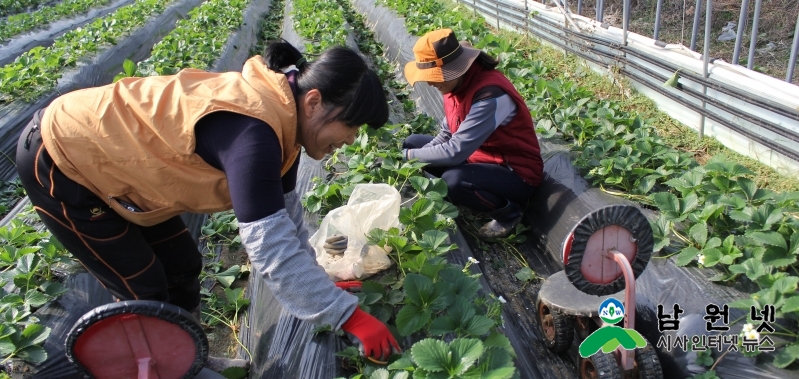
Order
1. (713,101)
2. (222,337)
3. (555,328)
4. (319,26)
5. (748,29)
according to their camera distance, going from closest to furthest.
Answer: (555,328) → (222,337) → (713,101) → (319,26) → (748,29)

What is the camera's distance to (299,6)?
820 cm

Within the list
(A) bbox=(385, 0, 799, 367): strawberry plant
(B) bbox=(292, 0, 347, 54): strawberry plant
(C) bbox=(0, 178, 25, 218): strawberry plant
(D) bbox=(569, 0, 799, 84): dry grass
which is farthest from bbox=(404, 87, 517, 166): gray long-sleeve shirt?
(C) bbox=(0, 178, 25, 218): strawberry plant

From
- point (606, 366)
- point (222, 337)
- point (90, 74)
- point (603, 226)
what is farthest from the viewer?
point (90, 74)

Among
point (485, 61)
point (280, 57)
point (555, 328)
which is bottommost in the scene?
point (555, 328)

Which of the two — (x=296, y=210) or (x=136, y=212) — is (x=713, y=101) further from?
(x=136, y=212)

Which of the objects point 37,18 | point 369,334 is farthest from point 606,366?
point 37,18

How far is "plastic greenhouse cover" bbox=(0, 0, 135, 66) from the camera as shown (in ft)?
23.6

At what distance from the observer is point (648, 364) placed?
5.93ft

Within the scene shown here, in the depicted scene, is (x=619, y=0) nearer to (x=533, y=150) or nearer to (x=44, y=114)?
(x=533, y=150)

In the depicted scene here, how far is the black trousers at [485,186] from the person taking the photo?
117 inches

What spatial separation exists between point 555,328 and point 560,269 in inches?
23.5

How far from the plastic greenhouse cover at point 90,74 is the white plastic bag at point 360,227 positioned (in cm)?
331

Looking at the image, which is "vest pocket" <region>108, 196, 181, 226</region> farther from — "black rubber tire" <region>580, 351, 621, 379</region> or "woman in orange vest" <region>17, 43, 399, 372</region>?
"black rubber tire" <region>580, 351, 621, 379</region>

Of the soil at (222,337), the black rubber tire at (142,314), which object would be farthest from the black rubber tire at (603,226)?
the soil at (222,337)
